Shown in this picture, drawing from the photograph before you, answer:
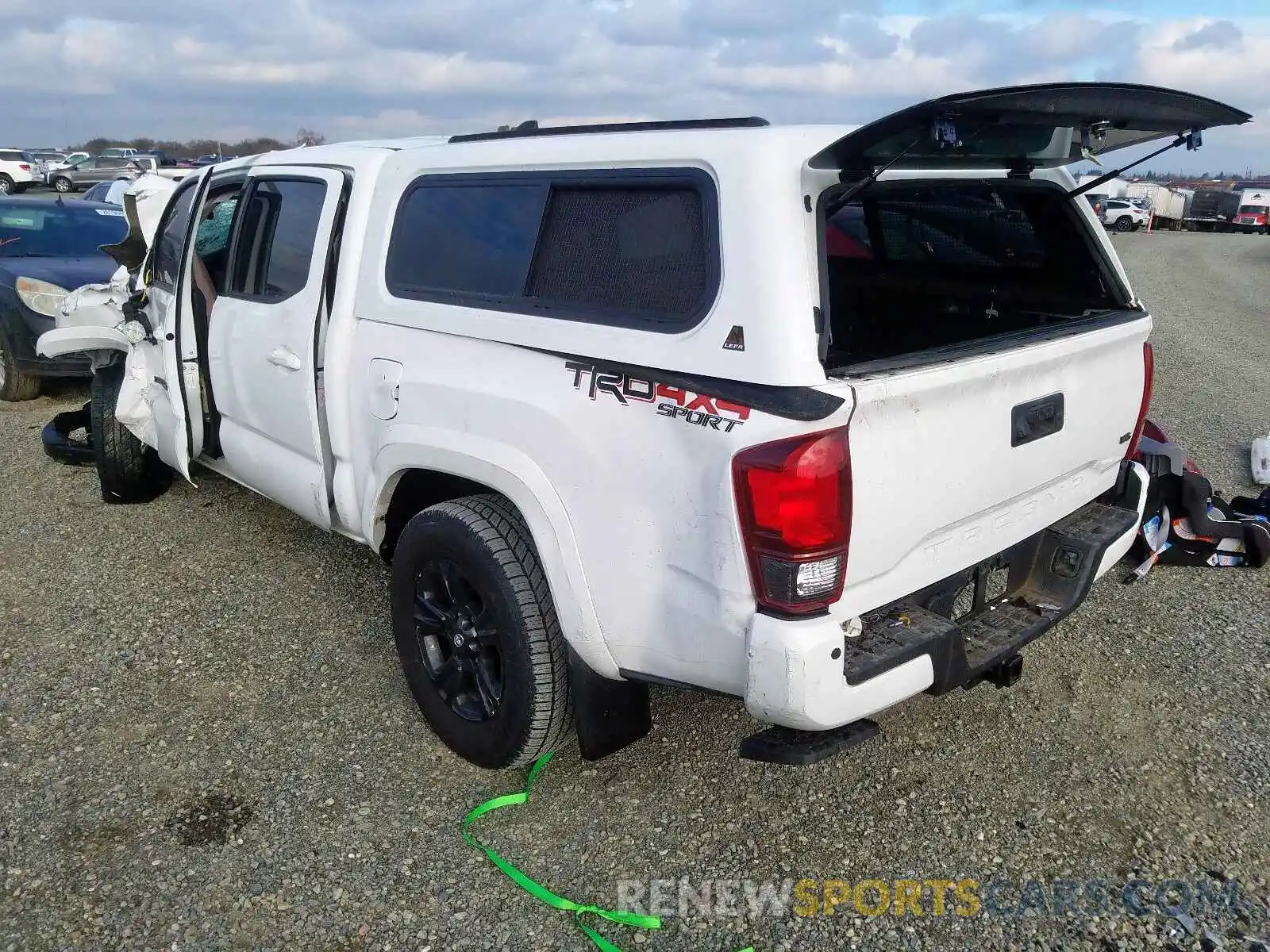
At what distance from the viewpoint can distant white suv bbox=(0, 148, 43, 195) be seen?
107 ft

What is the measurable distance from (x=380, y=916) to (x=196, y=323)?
2861 mm

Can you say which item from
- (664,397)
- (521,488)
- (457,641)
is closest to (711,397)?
(664,397)

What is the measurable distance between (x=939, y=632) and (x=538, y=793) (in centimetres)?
132

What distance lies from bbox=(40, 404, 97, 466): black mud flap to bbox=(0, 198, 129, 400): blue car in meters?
1.20

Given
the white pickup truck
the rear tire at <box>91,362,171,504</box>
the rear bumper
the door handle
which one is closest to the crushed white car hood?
the rear tire at <box>91,362,171,504</box>

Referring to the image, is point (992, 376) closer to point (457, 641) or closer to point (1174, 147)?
point (1174, 147)

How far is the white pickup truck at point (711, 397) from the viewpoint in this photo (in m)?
2.14

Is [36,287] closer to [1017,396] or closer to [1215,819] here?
[1017,396]

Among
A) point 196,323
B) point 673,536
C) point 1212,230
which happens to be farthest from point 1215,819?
point 1212,230

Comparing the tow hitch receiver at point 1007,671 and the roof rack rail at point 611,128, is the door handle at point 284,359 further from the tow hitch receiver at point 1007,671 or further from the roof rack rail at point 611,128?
the tow hitch receiver at point 1007,671

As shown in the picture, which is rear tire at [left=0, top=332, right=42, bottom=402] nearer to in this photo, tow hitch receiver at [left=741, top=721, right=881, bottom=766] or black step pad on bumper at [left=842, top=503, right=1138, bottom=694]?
tow hitch receiver at [left=741, top=721, right=881, bottom=766]

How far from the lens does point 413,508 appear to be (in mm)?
3424

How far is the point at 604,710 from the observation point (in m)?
2.68

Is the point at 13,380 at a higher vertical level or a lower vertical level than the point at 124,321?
lower
